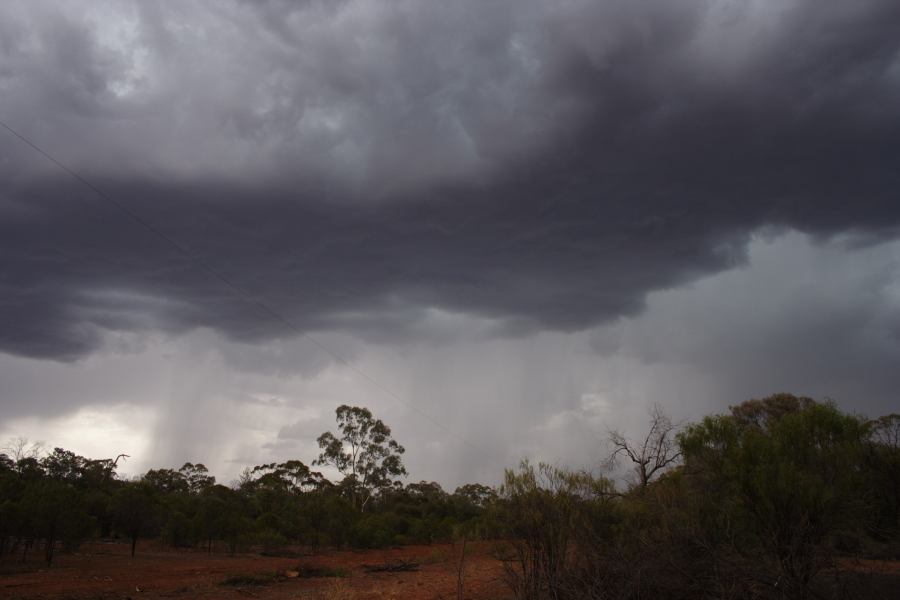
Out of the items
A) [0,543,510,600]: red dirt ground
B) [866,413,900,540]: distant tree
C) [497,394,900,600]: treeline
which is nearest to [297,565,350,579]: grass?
[0,543,510,600]: red dirt ground

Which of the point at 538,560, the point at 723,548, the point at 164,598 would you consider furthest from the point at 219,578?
the point at 723,548

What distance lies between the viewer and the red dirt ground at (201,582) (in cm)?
2041

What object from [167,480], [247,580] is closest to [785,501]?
[247,580]

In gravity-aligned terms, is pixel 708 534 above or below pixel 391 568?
above

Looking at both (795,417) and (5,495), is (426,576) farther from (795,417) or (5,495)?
(5,495)

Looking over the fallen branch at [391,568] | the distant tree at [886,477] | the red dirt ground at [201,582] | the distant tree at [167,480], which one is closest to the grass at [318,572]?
the red dirt ground at [201,582]

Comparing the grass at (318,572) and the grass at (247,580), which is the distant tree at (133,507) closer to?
the grass at (318,572)

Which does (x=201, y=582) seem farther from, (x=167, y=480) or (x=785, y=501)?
(x=167, y=480)

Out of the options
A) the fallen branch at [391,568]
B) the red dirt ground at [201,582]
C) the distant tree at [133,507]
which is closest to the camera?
the red dirt ground at [201,582]

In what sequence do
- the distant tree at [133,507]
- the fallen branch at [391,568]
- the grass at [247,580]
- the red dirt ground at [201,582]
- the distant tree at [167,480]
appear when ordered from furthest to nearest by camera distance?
the distant tree at [167,480]
the distant tree at [133,507]
the fallen branch at [391,568]
the grass at [247,580]
the red dirt ground at [201,582]

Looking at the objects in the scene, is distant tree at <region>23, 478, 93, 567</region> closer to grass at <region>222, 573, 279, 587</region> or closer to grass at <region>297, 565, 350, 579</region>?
grass at <region>222, 573, 279, 587</region>

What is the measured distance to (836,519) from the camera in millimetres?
15555

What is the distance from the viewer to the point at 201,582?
80.0 ft

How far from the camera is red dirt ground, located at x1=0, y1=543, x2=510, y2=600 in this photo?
20.4 m
